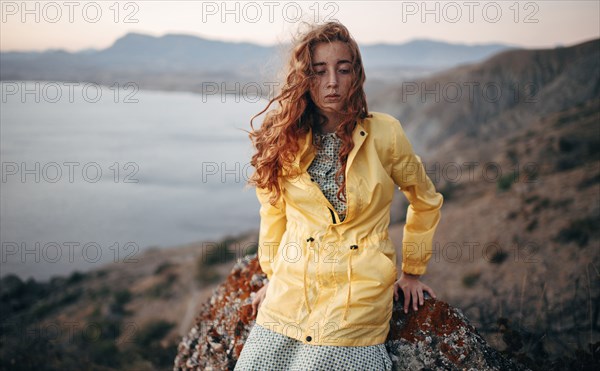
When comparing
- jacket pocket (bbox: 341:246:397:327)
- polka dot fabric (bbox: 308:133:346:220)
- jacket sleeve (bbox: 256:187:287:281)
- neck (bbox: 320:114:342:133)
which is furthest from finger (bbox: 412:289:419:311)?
neck (bbox: 320:114:342:133)

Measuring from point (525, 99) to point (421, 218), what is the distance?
40.9 meters

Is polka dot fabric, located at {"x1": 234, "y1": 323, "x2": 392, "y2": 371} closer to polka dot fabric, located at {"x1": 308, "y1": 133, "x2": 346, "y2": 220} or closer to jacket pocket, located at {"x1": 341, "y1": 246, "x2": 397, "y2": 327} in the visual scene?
jacket pocket, located at {"x1": 341, "y1": 246, "x2": 397, "y2": 327}

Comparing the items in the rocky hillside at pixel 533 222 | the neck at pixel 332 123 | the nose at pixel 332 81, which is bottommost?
the rocky hillside at pixel 533 222

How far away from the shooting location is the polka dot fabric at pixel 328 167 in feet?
7.59

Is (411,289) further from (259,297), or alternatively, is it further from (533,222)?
(533,222)

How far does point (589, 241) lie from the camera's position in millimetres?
9539

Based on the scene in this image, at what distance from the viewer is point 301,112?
2.40 metres

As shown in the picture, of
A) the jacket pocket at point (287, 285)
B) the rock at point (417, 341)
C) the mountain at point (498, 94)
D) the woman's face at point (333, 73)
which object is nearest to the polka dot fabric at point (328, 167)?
the woman's face at point (333, 73)

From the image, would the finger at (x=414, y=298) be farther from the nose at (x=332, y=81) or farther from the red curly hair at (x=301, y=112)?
the nose at (x=332, y=81)

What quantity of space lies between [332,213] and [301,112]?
59 centimetres

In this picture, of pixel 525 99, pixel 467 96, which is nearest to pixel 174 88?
pixel 467 96

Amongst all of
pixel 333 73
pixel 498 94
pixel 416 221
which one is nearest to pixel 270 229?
pixel 416 221

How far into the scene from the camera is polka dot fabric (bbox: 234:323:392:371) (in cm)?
202

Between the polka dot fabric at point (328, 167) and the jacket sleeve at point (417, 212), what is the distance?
33 centimetres
